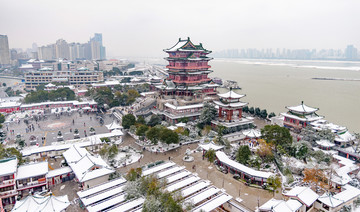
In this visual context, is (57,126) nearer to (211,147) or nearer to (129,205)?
(211,147)

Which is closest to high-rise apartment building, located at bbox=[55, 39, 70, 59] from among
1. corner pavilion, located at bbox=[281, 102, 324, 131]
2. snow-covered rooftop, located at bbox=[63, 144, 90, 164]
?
snow-covered rooftop, located at bbox=[63, 144, 90, 164]

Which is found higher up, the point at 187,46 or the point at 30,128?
the point at 187,46

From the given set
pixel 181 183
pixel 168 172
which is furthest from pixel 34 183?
pixel 181 183

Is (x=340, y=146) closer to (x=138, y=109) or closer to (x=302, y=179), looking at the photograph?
(x=302, y=179)

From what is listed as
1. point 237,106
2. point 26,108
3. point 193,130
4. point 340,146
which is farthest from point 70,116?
point 340,146

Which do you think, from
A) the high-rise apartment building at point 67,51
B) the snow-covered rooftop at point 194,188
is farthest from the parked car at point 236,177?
the high-rise apartment building at point 67,51

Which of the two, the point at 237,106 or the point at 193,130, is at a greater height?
the point at 237,106
